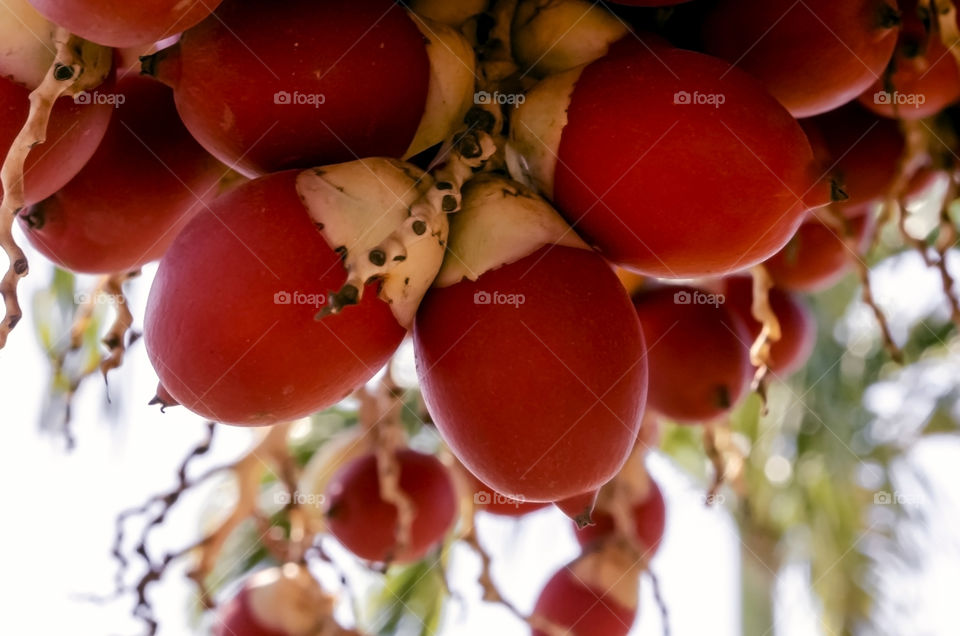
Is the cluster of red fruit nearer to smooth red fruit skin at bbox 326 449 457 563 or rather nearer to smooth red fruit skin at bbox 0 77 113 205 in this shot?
smooth red fruit skin at bbox 0 77 113 205

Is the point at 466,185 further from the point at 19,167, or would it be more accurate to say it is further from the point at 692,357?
the point at 692,357

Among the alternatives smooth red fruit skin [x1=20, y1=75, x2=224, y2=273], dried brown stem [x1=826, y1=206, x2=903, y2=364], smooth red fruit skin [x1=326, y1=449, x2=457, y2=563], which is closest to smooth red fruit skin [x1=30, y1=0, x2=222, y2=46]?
smooth red fruit skin [x1=20, y1=75, x2=224, y2=273]

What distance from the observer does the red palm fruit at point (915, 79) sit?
29.1 inches

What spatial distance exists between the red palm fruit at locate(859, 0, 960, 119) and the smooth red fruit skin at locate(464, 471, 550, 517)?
45 centimetres

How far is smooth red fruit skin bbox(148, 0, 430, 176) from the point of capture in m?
0.57

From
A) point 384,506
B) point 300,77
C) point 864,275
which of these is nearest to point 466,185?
point 300,77

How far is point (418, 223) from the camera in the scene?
514 mm

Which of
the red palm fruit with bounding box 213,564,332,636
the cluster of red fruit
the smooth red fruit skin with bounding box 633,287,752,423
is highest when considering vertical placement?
the cluster of red fruit

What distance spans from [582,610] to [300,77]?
1.85 feet

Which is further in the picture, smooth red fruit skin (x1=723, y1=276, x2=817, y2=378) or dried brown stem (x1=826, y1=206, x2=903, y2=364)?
smooth red fruit skin (x1=723, y1=276, x2=817, y2=378)

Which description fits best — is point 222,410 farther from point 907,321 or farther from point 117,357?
point 907,321

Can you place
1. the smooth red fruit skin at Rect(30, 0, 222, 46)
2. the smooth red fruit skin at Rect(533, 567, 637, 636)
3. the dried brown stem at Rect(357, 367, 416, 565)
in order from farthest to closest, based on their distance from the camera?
the smooth red fruit skin at Rect(533, 567, 637, 636) → the dried brown stem at Rect(357, 367, 416, 565) → the smooth red fruit skin at Rect(30, 0, 222, 46)

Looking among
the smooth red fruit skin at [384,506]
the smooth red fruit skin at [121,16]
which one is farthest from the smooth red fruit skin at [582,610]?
the smooth red fruit skin at [121,16]

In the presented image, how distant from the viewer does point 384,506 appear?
0.97 metres
